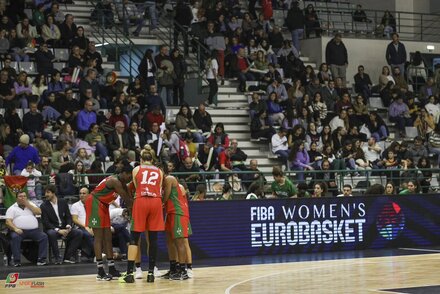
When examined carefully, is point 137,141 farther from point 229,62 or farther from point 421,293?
point 421,293

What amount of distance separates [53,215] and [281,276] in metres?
5.35

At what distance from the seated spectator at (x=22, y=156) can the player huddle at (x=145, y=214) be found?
5.88 meters

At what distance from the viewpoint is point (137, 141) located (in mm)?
27109

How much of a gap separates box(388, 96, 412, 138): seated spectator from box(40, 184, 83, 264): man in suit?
48.9ft

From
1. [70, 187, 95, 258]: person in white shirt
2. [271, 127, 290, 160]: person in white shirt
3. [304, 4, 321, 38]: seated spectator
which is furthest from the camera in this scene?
[304, 4, 321, 38]: seated spectator

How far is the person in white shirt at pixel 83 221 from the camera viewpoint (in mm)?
22031

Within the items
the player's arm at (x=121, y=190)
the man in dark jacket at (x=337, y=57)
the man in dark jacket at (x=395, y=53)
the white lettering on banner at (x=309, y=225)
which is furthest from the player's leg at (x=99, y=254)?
the man in dark jacket at (x=395, y=53)

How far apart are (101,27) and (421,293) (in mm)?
19052

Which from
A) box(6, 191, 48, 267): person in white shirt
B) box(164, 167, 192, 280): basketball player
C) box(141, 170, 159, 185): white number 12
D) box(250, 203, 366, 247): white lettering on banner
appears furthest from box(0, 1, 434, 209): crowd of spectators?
box(141, 170, 159, 185): white number 12

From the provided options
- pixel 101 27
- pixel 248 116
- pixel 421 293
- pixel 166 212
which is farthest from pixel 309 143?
pixel 421 293

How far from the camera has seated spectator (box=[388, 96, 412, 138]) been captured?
3409 centimetres

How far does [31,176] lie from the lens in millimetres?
22188

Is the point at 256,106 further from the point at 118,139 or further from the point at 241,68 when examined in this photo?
the point at 118,139

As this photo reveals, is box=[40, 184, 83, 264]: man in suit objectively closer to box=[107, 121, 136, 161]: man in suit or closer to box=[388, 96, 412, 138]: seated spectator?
box=[107, 121, 136, 161]: man in suit
